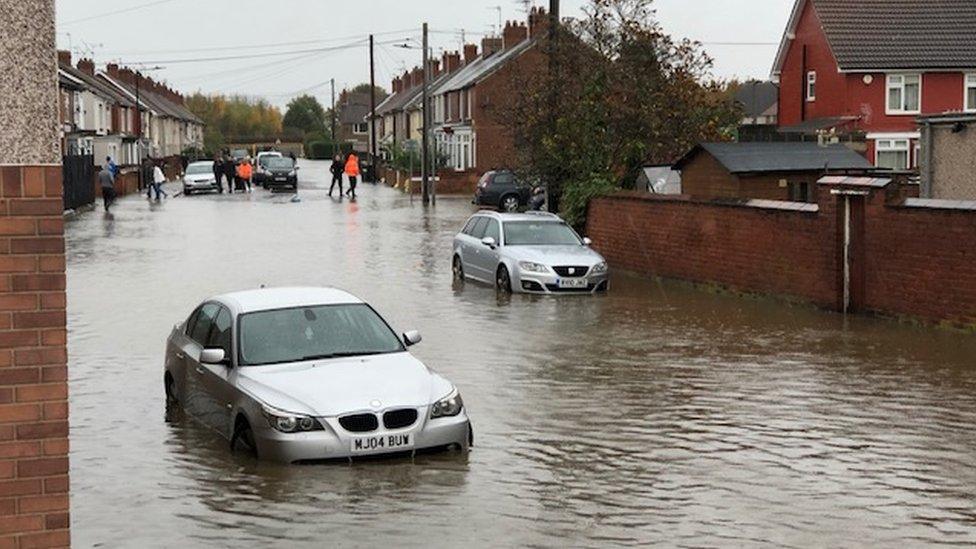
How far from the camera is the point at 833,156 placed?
29953 millimetres

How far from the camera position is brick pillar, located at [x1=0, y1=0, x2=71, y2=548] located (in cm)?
588

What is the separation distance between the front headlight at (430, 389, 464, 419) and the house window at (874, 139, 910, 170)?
A: 1703 inches

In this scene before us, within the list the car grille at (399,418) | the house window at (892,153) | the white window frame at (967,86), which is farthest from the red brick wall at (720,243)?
the white window frame at (967,86)

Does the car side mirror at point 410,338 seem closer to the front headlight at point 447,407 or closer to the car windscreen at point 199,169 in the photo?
the front headlight at point 447,407

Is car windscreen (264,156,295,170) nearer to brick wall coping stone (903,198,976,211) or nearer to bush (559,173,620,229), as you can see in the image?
bush (559,173,620,229)

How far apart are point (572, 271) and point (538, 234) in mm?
1646

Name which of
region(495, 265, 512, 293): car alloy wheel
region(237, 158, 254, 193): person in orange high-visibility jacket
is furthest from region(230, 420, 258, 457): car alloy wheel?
region(237, 158, 254, 193): person in orange high-visibility jacket


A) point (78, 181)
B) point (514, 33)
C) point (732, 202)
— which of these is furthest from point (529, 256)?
point (514, 33)

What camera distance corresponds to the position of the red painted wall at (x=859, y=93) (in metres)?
52.9

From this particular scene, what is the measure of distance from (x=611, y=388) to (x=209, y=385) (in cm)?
455

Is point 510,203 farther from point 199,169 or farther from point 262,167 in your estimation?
point 262,167

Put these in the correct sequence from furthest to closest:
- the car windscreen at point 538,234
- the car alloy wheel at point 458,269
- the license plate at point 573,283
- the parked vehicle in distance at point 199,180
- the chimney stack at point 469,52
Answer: the chimney stack at point 469,52
the parked vehicle in distance at point 199,180
the car alloy wheel at point 458,269
the car windscreen at point 538,234
the license plate at point 573,283

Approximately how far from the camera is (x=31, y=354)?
19.4 feet

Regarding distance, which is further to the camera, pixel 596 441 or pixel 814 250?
pixel 814 250
